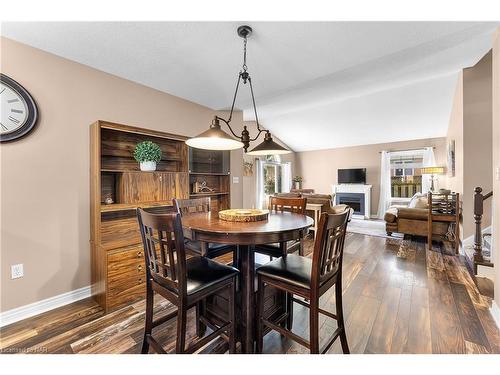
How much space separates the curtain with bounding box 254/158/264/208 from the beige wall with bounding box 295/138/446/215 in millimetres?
2385

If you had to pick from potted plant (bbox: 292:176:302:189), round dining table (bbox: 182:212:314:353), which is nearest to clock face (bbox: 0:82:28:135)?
round dining table (bbox: 182:212:314:353)

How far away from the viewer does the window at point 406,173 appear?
6699 mm

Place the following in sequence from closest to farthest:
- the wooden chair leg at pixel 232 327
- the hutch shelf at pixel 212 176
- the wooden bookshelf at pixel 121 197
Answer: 1. the wooden chair leg at pixel 232 327
2. the wooden bookshelf at pixel 121 197
3. the hutch shelf at pixel 212 176

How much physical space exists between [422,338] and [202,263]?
5.70 ft

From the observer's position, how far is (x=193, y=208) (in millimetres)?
2641

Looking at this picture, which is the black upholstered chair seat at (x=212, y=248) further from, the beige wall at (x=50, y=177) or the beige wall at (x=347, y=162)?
the beige wall at (x=347, y=162)

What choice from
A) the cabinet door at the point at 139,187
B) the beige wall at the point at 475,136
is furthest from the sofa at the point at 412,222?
the cabinet door at the point at 139,187

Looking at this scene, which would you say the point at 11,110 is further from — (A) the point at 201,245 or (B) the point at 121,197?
(A) the point at 201,245

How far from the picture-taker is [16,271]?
1944mm

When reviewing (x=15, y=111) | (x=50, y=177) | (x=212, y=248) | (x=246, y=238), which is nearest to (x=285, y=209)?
(x=212, y=248)

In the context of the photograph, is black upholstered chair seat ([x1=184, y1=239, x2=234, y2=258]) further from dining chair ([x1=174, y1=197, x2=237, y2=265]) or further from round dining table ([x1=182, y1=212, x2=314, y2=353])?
round dining table ([x1=182, y1=212, x2=314, y2=353])

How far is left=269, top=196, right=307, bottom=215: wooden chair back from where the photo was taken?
2424 mm

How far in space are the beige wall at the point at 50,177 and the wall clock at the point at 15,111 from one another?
0.06 metres
